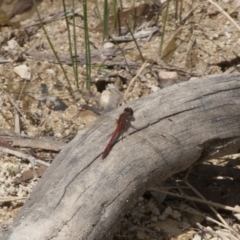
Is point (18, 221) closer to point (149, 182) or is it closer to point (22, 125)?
point (149, 182)

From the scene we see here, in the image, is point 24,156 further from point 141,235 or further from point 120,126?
point 120,126

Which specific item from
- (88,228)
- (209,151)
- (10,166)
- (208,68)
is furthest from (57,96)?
(88,228)

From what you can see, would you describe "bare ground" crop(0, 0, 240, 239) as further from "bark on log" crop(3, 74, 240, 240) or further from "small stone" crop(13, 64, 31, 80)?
"bark on log" crop(3, 74, 240, 240)

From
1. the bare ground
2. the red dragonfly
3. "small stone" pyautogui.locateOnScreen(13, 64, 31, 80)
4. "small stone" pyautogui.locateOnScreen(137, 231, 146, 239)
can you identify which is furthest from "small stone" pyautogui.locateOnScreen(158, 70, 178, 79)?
the red dragonfly

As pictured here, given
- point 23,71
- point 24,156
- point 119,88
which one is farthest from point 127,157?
point 23,71

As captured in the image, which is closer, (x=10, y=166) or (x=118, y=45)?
(x=10, y=166)

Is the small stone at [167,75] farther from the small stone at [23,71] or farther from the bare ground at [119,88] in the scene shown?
the small stone at [23,71]
